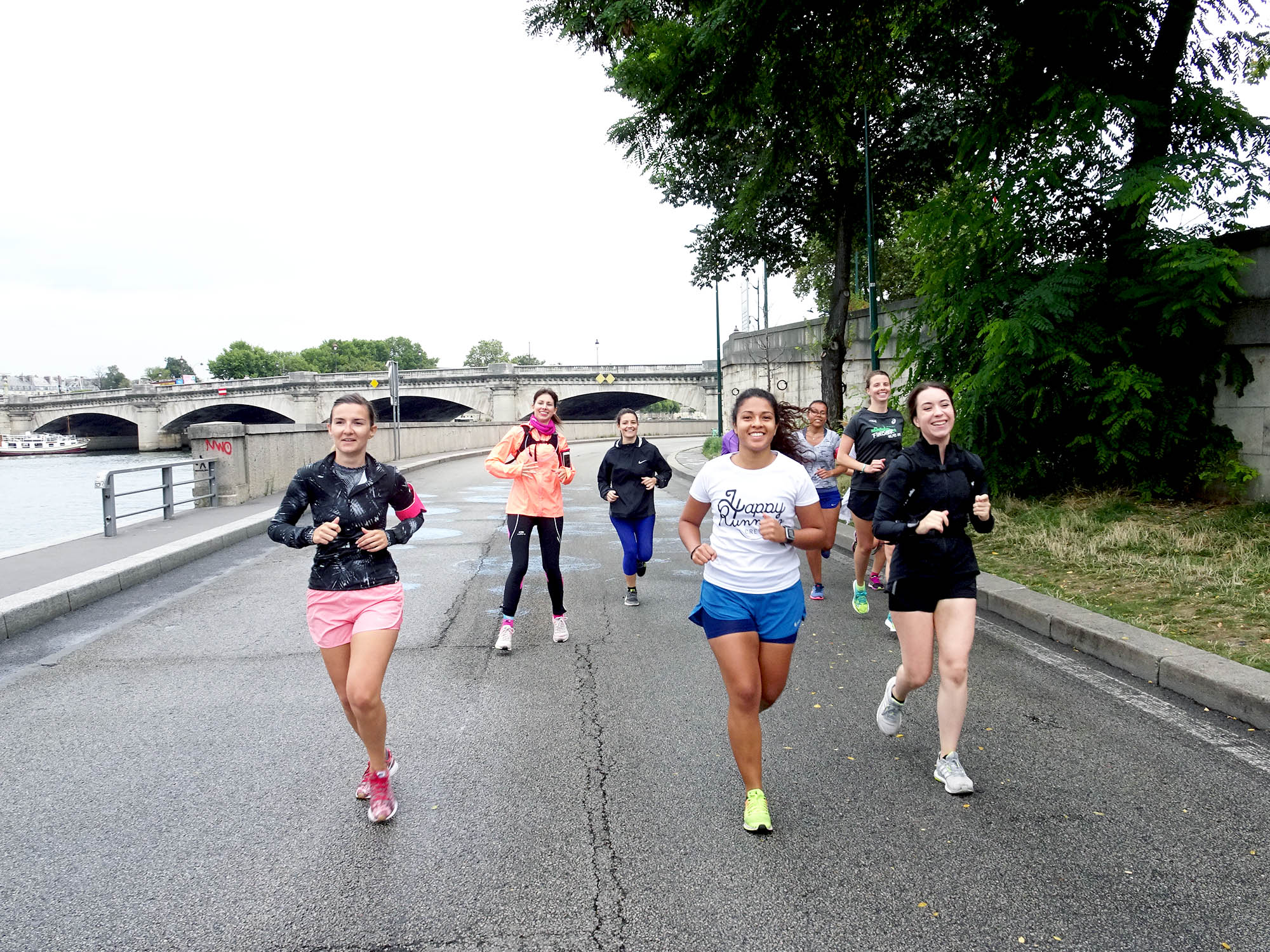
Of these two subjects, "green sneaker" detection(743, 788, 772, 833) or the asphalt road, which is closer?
the asphalt road

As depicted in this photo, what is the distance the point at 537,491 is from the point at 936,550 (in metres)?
3.24

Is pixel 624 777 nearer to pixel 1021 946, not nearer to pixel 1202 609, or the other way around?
pixel 1021 946

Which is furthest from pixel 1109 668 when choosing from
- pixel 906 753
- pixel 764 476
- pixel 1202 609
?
pixel 764 476

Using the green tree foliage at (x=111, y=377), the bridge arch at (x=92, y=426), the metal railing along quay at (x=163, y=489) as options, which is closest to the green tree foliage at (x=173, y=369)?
the green tree foliage at (x=111, y=377)

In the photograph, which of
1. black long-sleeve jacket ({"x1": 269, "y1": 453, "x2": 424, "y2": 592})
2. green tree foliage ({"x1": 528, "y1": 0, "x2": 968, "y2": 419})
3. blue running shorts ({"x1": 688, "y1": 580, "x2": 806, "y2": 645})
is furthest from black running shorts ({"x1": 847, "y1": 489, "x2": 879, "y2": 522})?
green tree foliage ({"x1": 528, "y1": 0, "x2": 968, "y2": 419})

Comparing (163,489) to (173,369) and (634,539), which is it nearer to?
(634,539)

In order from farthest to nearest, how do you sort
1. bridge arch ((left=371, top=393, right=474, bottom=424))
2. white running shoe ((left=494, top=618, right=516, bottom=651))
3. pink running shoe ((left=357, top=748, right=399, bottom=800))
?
bridge arch ((left=371, top=393, right=474, bottom=424)) → white running shoe ((left=494, top=618, right=516, bottom=651)) → pink running shoe ((left=357, top=748, right=399, bottom=800))

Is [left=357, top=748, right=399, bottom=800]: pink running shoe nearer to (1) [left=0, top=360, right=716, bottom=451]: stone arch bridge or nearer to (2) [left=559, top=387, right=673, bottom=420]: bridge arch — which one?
(1) [left=0, top=360, right=716, bottom=451]: stone arch bridge

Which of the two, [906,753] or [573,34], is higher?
[573,34]

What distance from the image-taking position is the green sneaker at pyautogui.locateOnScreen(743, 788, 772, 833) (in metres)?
3.32

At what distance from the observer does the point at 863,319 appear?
1959cm

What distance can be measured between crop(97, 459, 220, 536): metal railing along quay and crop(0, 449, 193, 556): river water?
0.47m

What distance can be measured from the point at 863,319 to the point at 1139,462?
10.5 metres

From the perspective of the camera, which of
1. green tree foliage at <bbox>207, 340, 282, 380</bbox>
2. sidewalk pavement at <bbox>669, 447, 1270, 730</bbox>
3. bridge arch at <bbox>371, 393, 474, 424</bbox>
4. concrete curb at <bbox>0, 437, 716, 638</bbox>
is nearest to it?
sidewalk pavement at <bbox>669, 447, 1270, 730</bbox>
